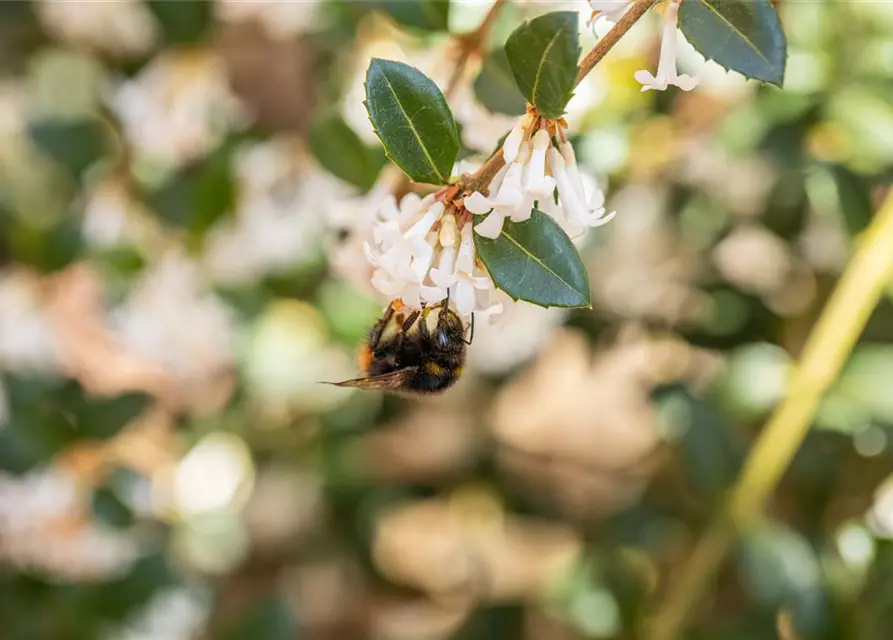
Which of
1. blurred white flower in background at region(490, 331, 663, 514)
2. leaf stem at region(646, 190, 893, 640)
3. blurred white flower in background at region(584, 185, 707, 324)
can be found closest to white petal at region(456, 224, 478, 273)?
leaf stem at region(646, 190, 893, 640)

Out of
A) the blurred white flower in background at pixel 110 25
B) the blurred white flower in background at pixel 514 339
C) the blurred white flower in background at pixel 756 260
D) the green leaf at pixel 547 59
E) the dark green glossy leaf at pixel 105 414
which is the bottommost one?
the dark green glossy leaf at pixel 105 414

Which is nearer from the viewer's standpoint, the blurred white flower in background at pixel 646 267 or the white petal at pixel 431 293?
the white petal at pixel 431 293

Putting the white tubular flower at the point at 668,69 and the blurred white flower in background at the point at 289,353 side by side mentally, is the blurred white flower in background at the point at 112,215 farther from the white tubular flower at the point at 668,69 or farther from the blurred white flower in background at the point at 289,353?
the white tubular flower at the point at 668,69

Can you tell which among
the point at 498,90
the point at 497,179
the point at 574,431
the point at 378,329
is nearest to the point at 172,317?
the point at 378,329

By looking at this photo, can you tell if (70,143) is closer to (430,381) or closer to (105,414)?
(105,414)

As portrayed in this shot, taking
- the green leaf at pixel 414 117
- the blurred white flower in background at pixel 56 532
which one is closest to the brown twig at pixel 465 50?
the green leaf at pixel 414 117
